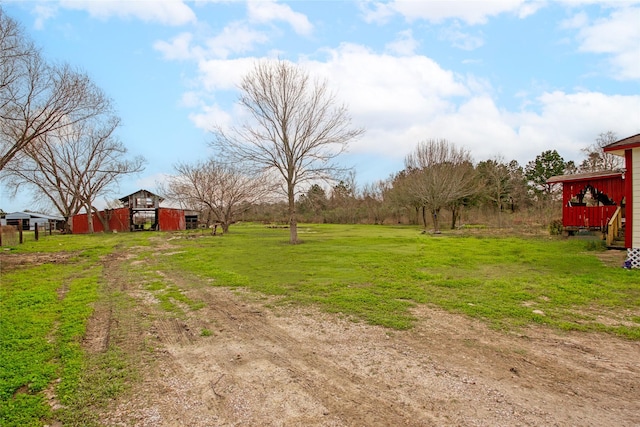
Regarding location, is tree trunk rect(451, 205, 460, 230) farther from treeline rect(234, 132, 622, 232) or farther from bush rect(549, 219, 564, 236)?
bush rect(549, 219, 564, 236)

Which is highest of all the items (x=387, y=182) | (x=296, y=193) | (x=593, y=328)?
(x=387, y=182)

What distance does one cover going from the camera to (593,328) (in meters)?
5.02

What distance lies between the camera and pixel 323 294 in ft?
23.4

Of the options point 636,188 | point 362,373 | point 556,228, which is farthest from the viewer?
point 556,228

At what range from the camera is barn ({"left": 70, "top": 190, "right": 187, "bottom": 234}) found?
35.7m

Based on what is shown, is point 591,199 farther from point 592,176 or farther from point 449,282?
point 449,282

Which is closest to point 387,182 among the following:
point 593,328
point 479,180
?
point 479,180

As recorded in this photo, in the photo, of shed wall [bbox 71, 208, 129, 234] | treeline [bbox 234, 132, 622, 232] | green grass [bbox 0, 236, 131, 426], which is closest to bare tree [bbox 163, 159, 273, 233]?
treeline [bbox 234, 132, 622, 232]

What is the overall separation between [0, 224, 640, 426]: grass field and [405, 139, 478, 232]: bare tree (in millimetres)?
14673

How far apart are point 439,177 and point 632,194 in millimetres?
17743

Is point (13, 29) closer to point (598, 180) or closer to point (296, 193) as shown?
point (296, 193)

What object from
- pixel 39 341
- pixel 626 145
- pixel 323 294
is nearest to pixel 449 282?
pixel 323 294

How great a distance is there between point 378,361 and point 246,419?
5.29 feet

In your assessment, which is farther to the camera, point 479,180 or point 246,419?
point 479,180
